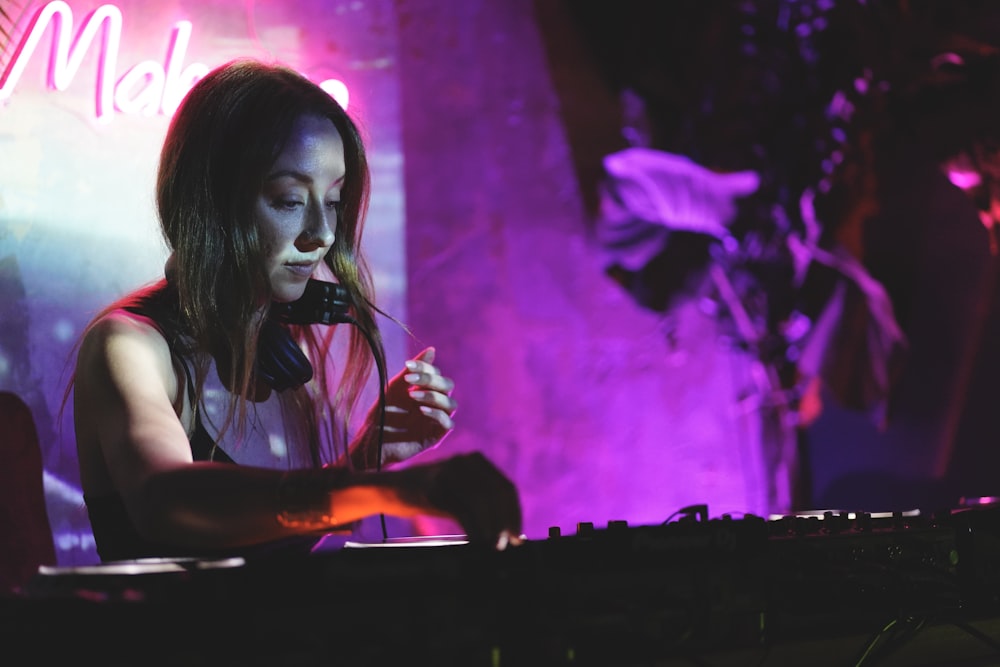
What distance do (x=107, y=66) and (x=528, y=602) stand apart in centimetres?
206

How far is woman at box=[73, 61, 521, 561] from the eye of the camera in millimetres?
1250

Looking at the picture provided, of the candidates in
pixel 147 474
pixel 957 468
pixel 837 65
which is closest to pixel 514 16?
pixel 837 65

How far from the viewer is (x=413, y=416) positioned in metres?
1.59

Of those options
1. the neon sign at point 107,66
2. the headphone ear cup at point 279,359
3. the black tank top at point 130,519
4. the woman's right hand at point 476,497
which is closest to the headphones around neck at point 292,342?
the headphone ear cup at point 279,359

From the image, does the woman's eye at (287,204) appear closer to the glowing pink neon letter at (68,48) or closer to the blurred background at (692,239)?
the glowing pink neon letter at (68,48)

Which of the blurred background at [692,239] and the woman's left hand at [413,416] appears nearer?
the woman's left hand at [413,416]

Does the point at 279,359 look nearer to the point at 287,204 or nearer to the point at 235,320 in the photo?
the point at 235,320

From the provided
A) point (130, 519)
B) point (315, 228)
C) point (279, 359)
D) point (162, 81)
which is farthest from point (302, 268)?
point (162, 81)

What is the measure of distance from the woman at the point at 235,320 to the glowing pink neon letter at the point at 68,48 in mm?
1021

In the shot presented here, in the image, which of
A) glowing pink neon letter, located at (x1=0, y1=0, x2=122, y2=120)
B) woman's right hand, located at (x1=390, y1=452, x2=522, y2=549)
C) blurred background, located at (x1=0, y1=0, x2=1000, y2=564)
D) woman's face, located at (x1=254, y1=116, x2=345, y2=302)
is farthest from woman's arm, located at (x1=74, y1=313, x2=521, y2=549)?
blurred background, located at (x1=0, y1=0, x2=1000, y2=564)

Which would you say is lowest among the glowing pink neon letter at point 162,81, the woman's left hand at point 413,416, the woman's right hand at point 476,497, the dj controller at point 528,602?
the dj controller at point 528,602

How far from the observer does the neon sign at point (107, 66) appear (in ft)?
7.60

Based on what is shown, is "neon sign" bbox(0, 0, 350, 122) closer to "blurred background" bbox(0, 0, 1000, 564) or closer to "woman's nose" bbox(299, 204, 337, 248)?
"blurred background" bbox(0, 0, 1000, 564)

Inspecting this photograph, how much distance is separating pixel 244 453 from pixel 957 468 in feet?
9.20
